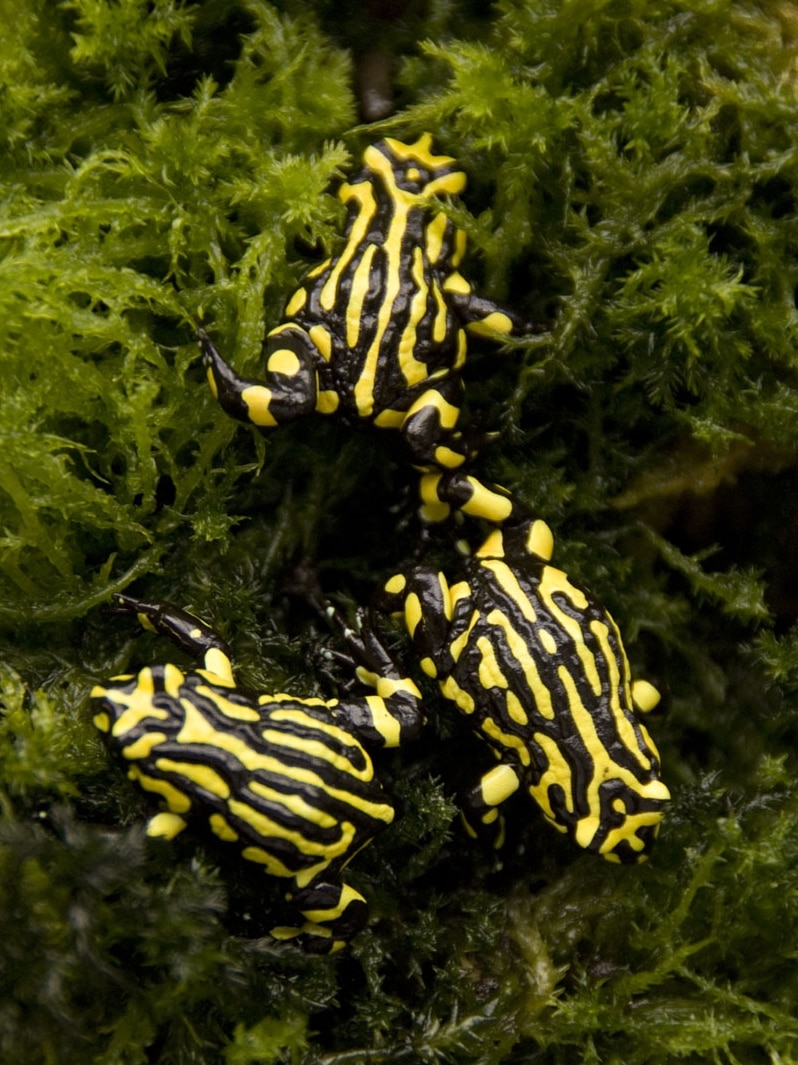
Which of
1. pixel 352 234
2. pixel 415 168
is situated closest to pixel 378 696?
pixel 352 234

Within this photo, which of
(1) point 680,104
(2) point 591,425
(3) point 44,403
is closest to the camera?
(3) point 44,403

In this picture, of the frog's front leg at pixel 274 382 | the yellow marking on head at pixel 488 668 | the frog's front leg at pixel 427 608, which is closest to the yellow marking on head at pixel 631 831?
the yellow marking on head at pixel 488 668

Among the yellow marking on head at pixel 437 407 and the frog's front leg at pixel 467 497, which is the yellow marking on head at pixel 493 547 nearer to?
the frog's front leg at pixel 467 497

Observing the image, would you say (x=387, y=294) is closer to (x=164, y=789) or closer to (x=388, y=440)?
(x=388, y=440)

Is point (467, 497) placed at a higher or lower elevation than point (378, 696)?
higher

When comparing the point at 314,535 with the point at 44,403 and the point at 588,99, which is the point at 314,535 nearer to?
the point at 44,403

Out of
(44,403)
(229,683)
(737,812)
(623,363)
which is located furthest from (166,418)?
(737,812)

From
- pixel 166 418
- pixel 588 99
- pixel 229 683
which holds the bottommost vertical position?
pixel 229 683
